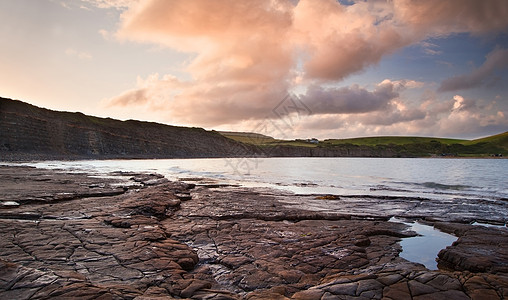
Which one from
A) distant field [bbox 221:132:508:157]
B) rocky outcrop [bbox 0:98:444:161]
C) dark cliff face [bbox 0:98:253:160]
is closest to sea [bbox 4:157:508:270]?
dark cliff face [bbox 0:98:253:160]

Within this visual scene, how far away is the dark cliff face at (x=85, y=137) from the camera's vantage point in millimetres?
73850

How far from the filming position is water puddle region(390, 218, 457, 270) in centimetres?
905

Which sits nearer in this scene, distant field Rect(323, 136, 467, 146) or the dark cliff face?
the dark cliff face

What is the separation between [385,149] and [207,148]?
362ft

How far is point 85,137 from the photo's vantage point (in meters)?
95.2

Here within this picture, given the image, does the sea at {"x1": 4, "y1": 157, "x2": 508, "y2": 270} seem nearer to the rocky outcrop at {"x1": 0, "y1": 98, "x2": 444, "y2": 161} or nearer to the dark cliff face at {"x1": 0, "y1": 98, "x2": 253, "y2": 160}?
the dark cliff face at {"x1": 0, "y1": 98, "x2": 253, "y2": 160}

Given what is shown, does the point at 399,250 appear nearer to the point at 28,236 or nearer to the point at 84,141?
the point at 28,236

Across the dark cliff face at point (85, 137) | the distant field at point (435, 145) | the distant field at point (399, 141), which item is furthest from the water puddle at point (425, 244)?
the distant field at point (399, 141)

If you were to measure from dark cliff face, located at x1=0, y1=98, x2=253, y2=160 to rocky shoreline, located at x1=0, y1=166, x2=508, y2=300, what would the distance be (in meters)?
71.5

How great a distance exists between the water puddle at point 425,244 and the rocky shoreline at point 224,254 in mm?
307

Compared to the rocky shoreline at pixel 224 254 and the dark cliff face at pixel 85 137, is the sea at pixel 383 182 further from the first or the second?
the dark cliff face at pixel 85 137

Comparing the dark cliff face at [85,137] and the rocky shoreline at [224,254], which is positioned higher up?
the dark cliff face at [85,137]

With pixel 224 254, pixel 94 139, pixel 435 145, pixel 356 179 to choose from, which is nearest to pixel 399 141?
pixel 435 145

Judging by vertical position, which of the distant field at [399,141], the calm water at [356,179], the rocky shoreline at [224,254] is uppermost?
the distant field at [399,141]
